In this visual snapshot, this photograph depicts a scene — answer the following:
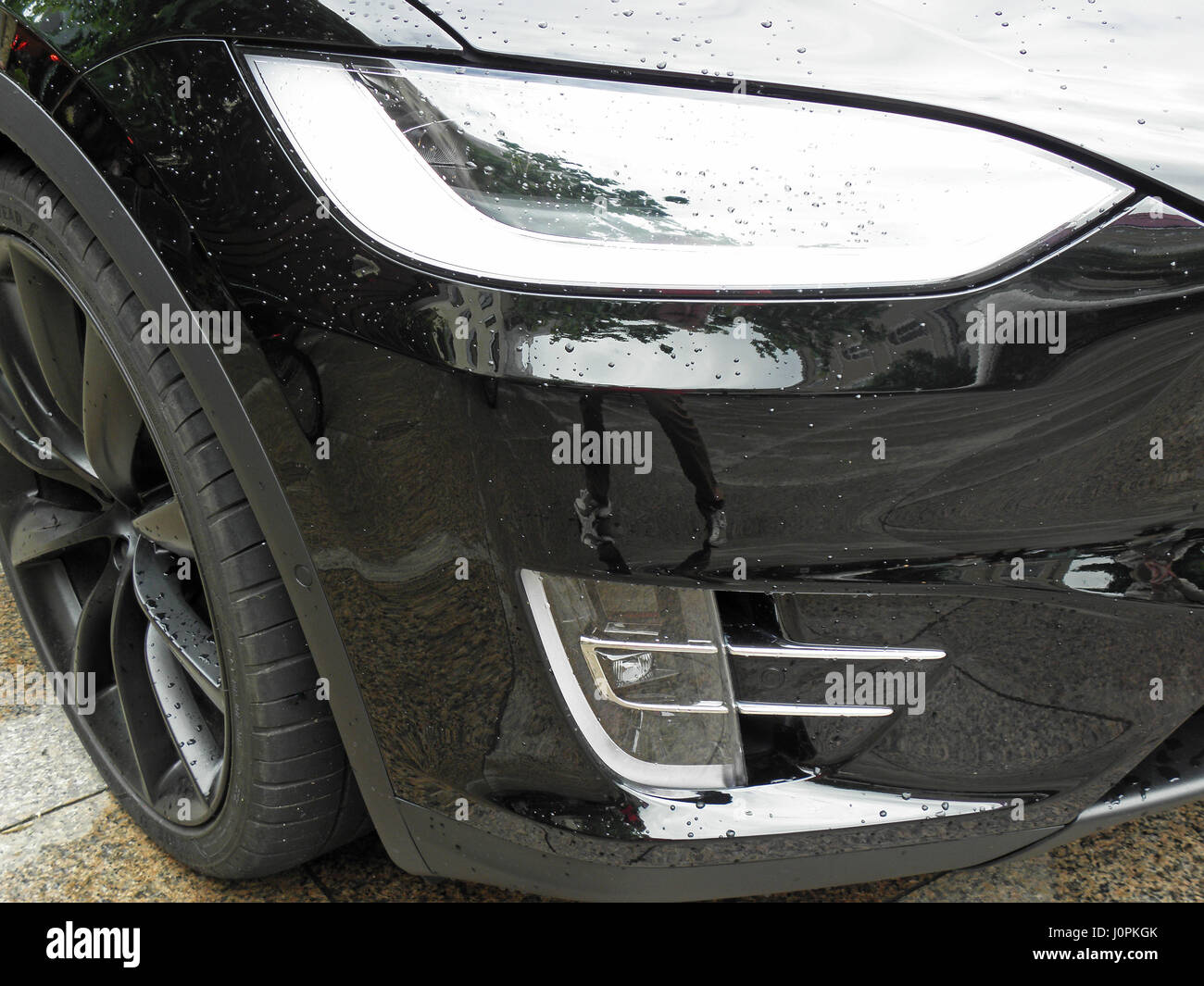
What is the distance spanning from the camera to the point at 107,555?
81.7 inches

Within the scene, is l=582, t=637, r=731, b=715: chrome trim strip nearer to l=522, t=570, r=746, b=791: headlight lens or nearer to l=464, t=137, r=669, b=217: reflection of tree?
l=522, t=570, r=746, b=791: headlight lens

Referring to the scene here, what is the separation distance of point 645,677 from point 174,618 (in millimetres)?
903

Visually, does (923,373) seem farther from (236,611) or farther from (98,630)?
(98,630)

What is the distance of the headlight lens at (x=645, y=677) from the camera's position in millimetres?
1117

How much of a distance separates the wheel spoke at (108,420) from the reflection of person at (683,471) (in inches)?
30.8

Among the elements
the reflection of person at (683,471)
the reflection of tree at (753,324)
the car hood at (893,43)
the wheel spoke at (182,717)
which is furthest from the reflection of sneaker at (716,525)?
the wheel spoke at (182,717)

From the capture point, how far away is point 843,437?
979mm

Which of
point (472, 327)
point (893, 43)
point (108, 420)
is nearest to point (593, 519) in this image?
point (472, 327)

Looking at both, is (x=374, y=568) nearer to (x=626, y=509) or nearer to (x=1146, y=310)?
(x=626, y=509)

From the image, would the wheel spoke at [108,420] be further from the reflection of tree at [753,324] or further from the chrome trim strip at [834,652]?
the chrome trim strip at [834,652]

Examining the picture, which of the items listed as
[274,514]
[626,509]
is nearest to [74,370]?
[274,514]

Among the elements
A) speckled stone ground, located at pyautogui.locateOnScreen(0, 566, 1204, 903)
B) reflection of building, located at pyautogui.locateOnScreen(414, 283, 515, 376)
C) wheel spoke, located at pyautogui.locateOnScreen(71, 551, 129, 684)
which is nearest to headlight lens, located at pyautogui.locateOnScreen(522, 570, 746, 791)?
reflection of building, located at pyautogui.locateOnScreen(414, 283, 515, 376)

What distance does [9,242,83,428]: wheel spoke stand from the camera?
1.61 meters
